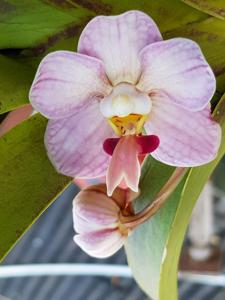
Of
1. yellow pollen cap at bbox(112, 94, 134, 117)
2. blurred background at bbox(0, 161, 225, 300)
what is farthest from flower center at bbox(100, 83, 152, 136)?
blurred background at bbox(0, 161, 225, 300)

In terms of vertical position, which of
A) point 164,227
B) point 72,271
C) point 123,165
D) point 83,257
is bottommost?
point 83,257

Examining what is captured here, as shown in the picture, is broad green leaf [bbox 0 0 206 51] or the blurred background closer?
broad green leaf [bbox 0 0 206 51]

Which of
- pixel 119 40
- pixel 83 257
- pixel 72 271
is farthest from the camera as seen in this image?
pixel 83 257

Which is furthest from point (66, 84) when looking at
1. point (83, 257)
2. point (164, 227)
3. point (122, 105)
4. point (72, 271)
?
point (83, 257)

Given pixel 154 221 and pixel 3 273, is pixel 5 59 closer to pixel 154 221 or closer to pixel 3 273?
pixel 154 221

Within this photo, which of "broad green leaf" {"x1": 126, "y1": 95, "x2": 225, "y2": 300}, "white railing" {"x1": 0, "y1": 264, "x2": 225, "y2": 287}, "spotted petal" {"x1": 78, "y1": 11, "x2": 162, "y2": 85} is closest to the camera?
"spotted petal" {"x1": 78, "y1": 11, "x2": 162, "y2": 85}

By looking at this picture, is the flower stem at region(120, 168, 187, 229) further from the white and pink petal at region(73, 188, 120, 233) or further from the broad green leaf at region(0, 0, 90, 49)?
the broad green leaf at region(0, 0, 90, 49)

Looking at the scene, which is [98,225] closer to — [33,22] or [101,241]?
[101,241]
